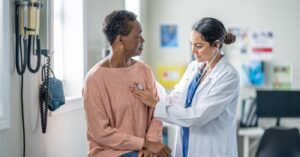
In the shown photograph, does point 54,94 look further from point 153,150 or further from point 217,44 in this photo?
point 217,44

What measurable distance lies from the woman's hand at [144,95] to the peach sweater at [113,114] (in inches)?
0.7

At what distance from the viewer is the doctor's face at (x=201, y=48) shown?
211cm

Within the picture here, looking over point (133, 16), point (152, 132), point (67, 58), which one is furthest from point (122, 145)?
point (67, 58)

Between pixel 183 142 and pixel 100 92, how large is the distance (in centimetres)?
62

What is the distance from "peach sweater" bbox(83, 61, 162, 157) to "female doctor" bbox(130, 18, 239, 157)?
0.38ft

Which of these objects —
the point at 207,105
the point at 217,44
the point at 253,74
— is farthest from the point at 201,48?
the point at 253,74

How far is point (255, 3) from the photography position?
4414 mm

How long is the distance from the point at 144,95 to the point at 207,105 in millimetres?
329

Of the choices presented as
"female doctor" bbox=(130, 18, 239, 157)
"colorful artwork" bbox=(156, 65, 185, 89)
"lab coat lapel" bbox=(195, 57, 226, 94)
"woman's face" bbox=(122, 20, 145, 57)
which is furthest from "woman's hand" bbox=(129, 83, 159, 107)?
"colorful artwork" bbox=(156, 65, 185, 89)

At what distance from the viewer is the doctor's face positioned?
6.93 ft

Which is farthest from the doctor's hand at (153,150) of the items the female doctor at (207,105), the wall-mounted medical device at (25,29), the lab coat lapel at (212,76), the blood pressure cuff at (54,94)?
the wall-mounted medical device at (25,29)

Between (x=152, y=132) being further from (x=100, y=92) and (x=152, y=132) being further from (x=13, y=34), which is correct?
(x=13, y=34)

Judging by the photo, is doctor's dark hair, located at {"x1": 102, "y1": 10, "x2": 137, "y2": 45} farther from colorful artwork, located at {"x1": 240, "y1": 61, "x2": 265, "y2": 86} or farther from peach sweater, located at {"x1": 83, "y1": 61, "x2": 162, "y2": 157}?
colorful artwork, located at {"x1": 240, "y1": 61, "x2": 265, "y2": 86}

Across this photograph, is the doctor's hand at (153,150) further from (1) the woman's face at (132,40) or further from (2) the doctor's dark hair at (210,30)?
(2) the doctor's dark hair at (210,30)
